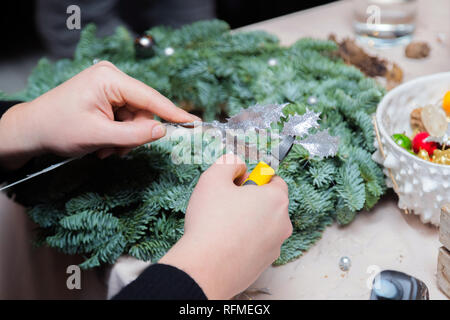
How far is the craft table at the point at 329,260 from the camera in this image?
629 millimetres

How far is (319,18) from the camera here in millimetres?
1229

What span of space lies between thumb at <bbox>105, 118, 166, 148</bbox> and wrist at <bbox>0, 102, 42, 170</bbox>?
14 centimetres

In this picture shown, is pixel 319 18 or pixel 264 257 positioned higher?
pixel 319 18

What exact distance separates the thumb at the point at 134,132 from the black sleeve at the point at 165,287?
217 millimetres

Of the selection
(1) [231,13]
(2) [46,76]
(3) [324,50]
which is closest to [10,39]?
(1) [231,13]

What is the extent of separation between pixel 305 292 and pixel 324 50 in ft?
1.76

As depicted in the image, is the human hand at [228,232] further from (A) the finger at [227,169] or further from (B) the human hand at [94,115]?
(B) the human hand at [94,115]

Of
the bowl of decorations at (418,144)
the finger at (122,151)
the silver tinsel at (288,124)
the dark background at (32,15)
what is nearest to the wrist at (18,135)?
the finger at (122,151)

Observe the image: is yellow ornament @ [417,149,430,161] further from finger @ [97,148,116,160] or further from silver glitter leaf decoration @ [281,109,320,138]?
finger @ [97,148,116,160]

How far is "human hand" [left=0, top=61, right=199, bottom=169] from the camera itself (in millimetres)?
644

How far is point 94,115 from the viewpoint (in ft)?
2.15

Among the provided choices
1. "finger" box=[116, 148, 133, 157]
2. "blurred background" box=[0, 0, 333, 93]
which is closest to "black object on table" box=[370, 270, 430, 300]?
"finger" box=[116, 148, 133, 157]

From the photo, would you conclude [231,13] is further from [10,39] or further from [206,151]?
[206,151]

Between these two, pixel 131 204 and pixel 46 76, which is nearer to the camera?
pixel 131 204
